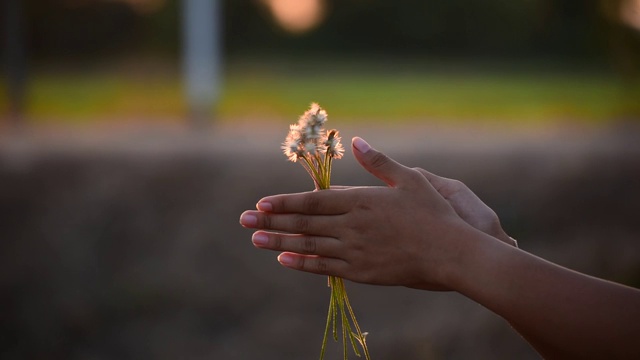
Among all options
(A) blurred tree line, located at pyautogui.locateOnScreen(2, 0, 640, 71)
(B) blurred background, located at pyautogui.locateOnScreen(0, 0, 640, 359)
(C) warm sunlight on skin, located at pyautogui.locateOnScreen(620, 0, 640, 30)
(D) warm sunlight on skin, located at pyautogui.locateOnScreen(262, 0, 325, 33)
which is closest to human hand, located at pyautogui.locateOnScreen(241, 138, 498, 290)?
(B) blurred background, located at pyautogui.locateOnScreen(0, 0, 640, 359)

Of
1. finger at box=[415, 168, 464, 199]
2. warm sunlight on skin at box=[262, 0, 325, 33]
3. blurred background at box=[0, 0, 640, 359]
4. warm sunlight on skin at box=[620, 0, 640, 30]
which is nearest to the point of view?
finger at box=[415, 168, 464, 199]

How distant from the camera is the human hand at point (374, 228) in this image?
5.10ft

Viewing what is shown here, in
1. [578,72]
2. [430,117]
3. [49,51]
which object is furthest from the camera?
[578,72]

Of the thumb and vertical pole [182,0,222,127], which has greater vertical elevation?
vertical pole [182,0,222,127]

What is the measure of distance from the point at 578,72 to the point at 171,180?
4.82 meters

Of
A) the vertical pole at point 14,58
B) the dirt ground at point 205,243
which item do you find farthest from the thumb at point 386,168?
the vertical pole at point 14,58

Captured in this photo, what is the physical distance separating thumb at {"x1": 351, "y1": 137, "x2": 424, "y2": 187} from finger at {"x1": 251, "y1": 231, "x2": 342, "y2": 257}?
0.14 meters

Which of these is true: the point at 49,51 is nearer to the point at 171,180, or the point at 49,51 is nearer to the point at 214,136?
the point at 214,136

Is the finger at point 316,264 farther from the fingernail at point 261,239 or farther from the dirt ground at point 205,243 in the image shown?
the dirt ground at point 205,243

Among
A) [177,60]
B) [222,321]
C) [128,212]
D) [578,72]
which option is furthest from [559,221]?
[177,60]

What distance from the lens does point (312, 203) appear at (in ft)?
5.22

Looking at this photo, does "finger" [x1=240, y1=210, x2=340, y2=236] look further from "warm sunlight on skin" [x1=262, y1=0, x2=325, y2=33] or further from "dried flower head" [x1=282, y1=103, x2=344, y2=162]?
"warm sunlight on skin" [x1=262, y1=0, x2=325, y2=33]

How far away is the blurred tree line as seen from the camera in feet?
26.2

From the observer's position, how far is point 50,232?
5.29 meters
